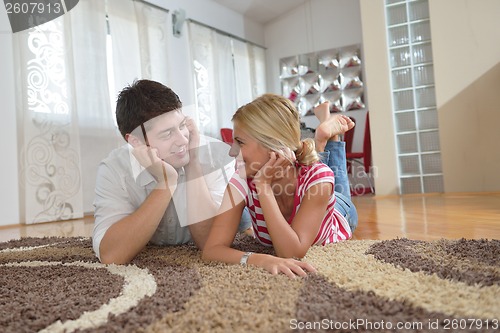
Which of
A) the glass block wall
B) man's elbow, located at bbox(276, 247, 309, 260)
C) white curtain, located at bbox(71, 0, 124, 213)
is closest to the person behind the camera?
man's elbow, located at bbox(276, 247, 309, 260)

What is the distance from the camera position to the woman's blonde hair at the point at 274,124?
1.33 m

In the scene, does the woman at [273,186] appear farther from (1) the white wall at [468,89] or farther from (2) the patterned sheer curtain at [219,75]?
(2) the patterned sheer curtain at [219,75]

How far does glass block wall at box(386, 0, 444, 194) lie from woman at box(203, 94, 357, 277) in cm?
304

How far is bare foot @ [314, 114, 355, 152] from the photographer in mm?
1940

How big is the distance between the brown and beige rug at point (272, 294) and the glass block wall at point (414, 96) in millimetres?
3006

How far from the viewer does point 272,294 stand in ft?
2.90

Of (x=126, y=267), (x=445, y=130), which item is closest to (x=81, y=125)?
(x=126, y=267)

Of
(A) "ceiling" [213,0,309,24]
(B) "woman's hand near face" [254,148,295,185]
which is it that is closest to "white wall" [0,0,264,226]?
(A) "ceiling" [213,0,309,24]

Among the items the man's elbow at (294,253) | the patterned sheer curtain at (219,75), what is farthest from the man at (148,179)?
the patterned sheer curtain at (219,75)

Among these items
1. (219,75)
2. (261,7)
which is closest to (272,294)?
(219,75)

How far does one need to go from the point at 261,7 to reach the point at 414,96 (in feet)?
9.56

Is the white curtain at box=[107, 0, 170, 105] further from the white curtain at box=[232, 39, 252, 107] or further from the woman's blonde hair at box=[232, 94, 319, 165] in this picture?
the woman's blonde hair at box=[232, 94, 319, 165]

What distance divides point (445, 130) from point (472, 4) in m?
1.14

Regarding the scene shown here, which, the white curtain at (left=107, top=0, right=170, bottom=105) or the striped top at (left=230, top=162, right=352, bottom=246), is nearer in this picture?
the striped top at (left=230, top=162, right=352, bottom=246)
